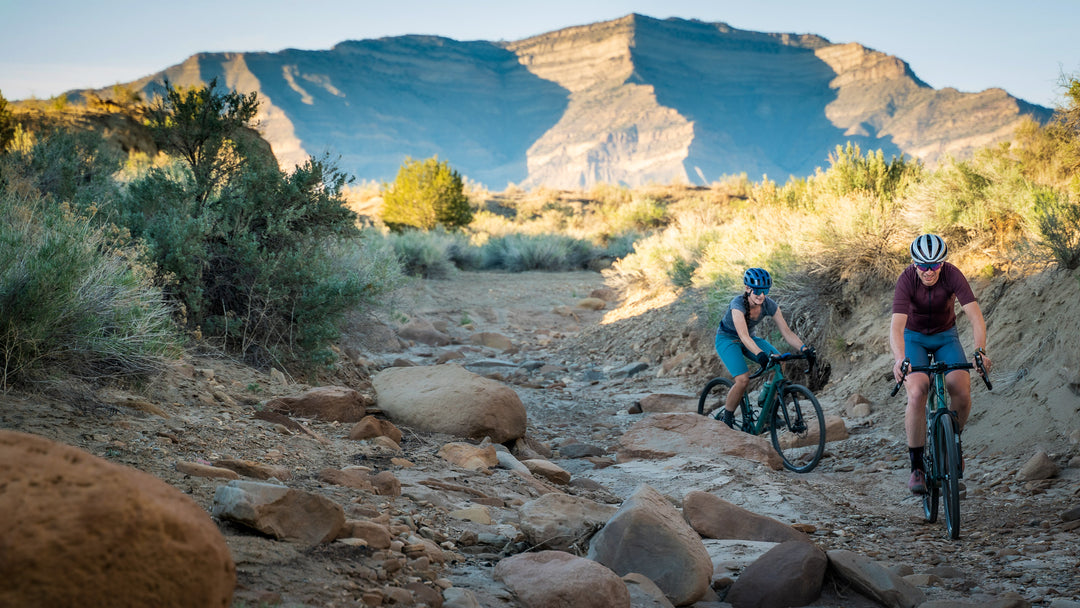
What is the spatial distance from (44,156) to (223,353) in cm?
908

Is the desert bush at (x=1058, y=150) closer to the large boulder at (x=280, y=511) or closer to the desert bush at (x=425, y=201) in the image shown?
the large boulder at (x=280, y=511)

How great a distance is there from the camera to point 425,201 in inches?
1139

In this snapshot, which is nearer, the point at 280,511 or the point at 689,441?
the point at 280,511

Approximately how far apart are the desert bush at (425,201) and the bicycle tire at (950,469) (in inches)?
985

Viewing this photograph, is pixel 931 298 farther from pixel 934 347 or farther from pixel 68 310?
pixel 68 310

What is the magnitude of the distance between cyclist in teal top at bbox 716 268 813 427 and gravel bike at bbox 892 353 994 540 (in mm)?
1594

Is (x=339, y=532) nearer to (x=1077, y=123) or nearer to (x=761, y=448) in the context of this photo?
(x=761, y=448)

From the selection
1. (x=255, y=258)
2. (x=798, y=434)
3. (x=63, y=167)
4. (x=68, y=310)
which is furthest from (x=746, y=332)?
(x=63, y=167)

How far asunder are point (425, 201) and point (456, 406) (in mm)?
23680

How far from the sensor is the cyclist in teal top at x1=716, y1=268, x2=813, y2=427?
258 inches

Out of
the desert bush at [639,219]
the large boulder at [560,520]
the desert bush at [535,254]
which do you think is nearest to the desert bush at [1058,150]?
the large boulder at [560,520]

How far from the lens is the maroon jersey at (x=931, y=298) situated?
474 centimetres

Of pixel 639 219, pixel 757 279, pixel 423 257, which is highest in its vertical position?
pixel 639 219

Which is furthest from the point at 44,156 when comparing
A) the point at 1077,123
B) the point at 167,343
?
the point at 1077,123
